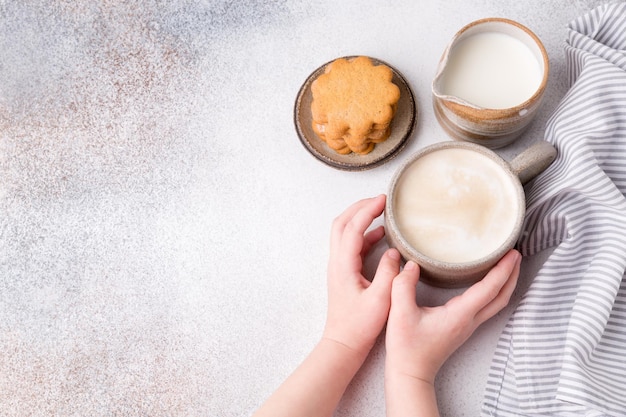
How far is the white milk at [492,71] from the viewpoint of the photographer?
2.43 ft

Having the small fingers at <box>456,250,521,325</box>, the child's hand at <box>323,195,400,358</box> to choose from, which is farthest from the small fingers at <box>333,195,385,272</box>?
the small fingers at <box>456,250,521,325</box>

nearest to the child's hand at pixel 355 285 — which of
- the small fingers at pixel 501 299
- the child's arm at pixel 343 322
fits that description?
the child's arm at pixel 343 322

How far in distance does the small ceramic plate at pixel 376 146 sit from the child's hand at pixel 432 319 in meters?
0.18

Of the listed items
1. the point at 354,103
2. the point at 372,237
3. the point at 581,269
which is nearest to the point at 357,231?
the point at 372,237

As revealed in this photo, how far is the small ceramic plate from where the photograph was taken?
2.66ft

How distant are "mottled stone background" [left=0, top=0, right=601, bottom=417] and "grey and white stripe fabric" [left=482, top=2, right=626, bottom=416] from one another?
0.21ft

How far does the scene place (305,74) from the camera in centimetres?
88

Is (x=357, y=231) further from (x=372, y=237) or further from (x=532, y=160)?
(x=532, y=160)

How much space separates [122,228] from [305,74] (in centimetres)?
33

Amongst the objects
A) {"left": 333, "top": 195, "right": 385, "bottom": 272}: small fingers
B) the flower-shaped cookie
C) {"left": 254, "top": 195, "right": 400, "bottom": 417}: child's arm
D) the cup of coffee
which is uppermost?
the flower-shaped cookie

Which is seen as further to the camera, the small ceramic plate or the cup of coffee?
the small ceramic plate

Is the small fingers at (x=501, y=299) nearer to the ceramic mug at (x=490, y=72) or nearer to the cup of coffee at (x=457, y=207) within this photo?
the cup of coffee at (x=457, y=207)

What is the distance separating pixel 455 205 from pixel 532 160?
0.35ft

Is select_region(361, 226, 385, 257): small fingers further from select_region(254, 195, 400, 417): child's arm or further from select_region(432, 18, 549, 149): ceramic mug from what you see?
select_region(432, 18, 549, 149): ceramic mug
